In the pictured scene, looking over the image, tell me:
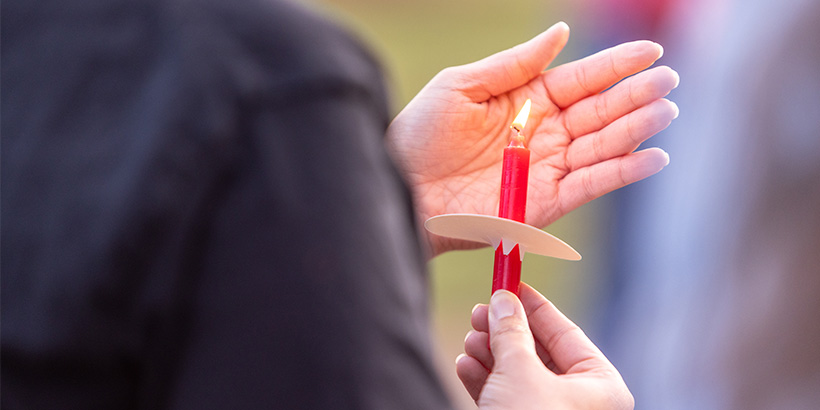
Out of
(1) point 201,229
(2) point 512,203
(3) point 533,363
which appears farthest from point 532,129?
(1) point 201,229

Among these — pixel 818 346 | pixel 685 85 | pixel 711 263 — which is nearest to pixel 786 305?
pixel 818 346

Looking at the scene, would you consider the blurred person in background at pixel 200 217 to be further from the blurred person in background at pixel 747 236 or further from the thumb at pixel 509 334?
the blurred person in background at pixel 747 236

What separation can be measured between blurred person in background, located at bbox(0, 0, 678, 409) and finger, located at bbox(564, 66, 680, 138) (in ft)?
1.86

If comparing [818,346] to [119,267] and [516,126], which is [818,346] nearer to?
[516,126]

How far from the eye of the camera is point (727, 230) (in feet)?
3.88

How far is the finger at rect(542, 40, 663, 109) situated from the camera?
778mm

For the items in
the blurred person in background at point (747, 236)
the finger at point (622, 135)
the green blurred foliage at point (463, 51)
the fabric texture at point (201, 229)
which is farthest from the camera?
the green blurred foliage at point (463, 51)

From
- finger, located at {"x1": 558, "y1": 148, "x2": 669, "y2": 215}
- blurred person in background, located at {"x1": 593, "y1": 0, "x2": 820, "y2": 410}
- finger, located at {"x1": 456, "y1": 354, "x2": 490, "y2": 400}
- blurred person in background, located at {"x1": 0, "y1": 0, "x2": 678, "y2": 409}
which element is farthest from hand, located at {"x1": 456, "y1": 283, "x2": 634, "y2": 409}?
blurred person in background, located at {"x1": 593, "y1": 0, "x2": 820, "y2": 410}

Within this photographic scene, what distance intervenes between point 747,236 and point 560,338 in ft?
1.93

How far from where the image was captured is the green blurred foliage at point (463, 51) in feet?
10.7

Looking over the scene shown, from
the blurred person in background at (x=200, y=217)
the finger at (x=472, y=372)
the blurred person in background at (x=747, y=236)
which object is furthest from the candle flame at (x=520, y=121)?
the blurred person in background at (x=747, y=236)

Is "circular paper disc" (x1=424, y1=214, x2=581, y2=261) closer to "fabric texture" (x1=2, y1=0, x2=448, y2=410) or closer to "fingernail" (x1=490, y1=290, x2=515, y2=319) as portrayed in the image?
"fingernail" (x1=490, y1=290, x2=515, y2=319)

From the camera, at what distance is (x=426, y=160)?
87 centimetres

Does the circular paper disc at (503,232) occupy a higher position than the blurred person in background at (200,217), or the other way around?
the blurred person in background at (200,217)
